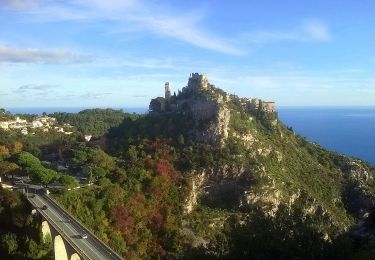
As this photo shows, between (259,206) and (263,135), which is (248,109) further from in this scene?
(259,206)

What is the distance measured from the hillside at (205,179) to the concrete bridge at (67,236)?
282 centimetres

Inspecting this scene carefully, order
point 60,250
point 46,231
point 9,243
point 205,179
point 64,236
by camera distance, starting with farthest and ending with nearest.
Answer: point 205,179 < point 46,231 < point 9,243 < point 60,250 < point 64,236

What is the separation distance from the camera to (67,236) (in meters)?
32.4

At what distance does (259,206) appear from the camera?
177ft

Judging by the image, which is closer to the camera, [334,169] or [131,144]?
[131,144]

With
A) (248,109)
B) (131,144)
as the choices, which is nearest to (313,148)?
(248,109)

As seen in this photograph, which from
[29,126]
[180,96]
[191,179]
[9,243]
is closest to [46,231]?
[9,243]

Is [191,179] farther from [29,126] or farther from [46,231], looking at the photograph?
[29,126]

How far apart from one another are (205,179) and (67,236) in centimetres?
2635

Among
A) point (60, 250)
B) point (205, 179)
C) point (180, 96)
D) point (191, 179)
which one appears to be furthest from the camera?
point (180, 96)

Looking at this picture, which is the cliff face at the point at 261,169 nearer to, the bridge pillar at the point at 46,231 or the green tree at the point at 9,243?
the bridge pillar at the point at 46,231

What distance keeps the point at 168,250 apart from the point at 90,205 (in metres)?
8.99

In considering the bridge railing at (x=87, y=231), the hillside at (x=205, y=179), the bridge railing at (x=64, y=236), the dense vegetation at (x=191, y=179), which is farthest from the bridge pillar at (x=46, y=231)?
the hillside at (x=205, y=179)

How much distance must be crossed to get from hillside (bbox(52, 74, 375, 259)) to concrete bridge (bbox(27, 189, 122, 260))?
282cm
